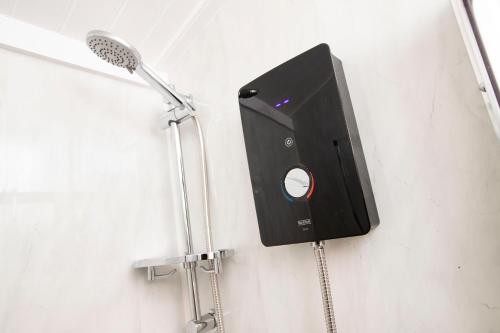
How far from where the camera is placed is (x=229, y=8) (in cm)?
104

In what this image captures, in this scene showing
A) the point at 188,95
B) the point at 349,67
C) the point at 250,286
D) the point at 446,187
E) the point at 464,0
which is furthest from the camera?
the point at 188,95

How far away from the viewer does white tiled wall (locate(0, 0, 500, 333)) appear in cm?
56

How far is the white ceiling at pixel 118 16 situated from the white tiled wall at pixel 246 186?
6 centimetres

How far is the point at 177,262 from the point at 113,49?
60 cm

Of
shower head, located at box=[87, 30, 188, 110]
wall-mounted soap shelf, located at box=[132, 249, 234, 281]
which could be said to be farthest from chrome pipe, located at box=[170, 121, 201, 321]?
shower head, located at box=[87, 30, 188, 110]

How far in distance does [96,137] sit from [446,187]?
1.00 meters

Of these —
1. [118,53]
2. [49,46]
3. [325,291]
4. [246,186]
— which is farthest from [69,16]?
[325,291]

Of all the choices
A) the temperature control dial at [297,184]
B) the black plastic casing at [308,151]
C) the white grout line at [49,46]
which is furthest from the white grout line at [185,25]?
the temperature control dial at [297,184]

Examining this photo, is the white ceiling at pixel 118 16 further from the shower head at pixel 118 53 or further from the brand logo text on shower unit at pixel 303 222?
the brand logo text on shower unit at pixel 303 222

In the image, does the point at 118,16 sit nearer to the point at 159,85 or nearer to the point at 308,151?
the point at 159,85

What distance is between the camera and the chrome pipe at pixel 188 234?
3.15ft

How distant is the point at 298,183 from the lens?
0.69m

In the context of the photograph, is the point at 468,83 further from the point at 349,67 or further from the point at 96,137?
the point at 96,137

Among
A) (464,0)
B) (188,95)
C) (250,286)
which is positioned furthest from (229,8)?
(250,286)
